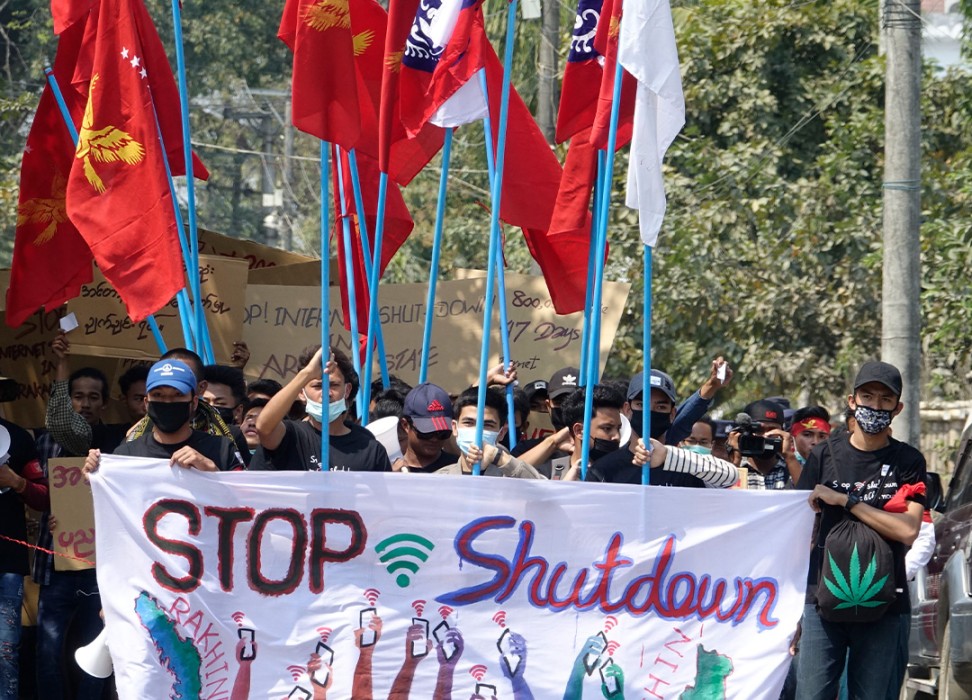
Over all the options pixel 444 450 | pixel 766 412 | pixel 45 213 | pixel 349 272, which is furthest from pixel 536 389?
pixel 45 213

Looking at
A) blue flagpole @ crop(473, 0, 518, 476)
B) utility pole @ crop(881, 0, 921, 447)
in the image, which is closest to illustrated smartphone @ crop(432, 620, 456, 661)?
blue flagpole @ crop(473, 0, 518, 476)

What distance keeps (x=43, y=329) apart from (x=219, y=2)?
62.9ft

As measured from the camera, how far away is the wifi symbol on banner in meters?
6.07

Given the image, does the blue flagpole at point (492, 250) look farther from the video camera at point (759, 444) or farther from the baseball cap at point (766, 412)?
the baseball cap at point (766, 412)

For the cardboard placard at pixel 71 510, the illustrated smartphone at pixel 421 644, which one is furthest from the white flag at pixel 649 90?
the cardboard placard at pixel 71 510

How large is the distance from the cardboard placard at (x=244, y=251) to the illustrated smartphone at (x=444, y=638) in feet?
15.2

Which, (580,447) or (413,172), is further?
(413,172)

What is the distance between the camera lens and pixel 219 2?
90.8ft

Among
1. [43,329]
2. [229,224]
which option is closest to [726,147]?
[43,329]

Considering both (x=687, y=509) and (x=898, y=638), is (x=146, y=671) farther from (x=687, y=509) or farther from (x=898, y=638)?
(x=898, y=638)

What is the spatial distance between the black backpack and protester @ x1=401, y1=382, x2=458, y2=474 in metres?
1.63

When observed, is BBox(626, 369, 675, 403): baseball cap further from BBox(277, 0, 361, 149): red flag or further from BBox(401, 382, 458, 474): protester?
BBox(277, 0, 361, 149): red flag

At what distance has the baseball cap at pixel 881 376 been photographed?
612cm

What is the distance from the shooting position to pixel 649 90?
6.66 m
